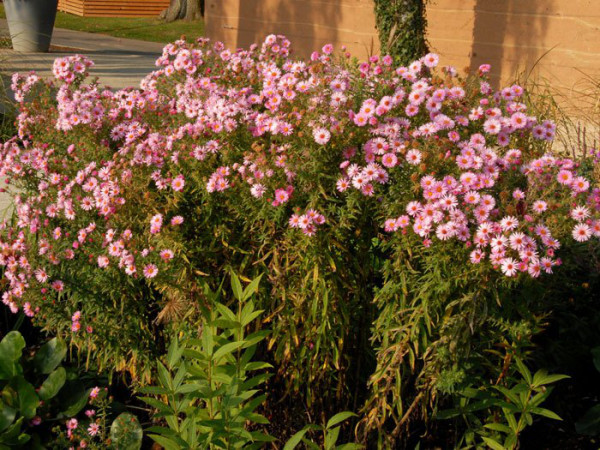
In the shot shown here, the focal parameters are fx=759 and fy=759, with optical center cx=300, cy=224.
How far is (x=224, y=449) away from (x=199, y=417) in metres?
0.17

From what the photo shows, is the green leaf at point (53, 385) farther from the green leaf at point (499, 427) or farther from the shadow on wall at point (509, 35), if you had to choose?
the shadow on wall at point (509, 35)

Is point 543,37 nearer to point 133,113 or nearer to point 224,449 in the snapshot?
point 133,113

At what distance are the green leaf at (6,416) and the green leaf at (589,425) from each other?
2.04 m

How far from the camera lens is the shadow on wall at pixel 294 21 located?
1116 centimetres

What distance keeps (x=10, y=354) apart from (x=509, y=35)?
302 inches

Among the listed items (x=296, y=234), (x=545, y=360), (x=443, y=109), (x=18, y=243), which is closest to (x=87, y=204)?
(x=18, y=243)

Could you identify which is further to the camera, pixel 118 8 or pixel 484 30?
pixel 118 8

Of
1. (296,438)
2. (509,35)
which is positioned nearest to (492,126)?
(296,438)

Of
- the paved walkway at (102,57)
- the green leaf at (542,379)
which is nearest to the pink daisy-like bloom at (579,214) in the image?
the green leaf at (542,379)

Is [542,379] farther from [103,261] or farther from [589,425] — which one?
[103,261]

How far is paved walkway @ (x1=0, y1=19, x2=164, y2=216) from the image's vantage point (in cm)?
1033

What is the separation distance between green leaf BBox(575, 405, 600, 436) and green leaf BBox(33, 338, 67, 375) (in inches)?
78.0

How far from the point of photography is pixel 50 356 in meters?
3.07

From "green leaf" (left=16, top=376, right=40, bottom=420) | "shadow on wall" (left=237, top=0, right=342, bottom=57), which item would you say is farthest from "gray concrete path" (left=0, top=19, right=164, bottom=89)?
"green leaf" (left=16, top=376, right=40, bottom=420)
